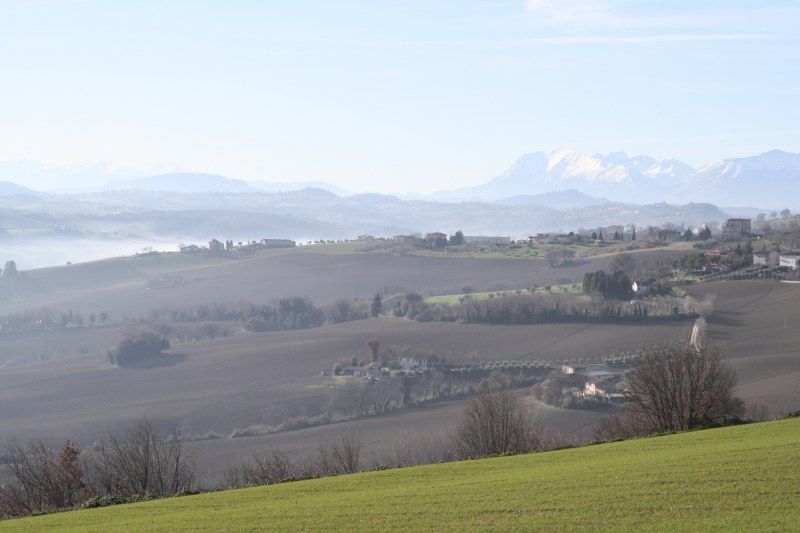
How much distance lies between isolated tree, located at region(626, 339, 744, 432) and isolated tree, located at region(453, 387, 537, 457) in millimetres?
4192

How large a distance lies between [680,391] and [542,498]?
17484 millimetres

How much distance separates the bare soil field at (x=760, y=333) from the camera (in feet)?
148

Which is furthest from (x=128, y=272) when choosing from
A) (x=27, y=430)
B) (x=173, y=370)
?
(x=27, y=430)

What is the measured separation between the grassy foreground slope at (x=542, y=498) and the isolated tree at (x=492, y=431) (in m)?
9.34

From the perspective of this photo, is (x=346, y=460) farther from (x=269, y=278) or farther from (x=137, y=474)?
(x=269, y=278)

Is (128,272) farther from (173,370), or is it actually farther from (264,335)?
(173,370)

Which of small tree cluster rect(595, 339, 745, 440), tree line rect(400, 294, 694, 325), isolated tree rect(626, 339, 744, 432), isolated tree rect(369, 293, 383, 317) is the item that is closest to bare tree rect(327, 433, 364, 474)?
small tree cluster rect(595, 339, 745, 440)

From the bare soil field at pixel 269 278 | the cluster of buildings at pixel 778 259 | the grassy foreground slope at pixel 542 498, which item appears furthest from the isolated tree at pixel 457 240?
the grassy foreground slope at pixel 542 498

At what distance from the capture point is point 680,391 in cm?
3200

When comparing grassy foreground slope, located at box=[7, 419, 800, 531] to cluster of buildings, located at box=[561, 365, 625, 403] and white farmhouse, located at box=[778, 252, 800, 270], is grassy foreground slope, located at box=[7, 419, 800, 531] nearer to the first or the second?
cluster of buildings, located at box=[561, 365, 625, 403]

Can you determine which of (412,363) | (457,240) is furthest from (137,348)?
(457,240)

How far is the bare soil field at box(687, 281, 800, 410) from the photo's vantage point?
4506 centimetres

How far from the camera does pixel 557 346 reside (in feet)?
209

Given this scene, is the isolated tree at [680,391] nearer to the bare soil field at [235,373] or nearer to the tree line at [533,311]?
the bare soil field at [235,373]
